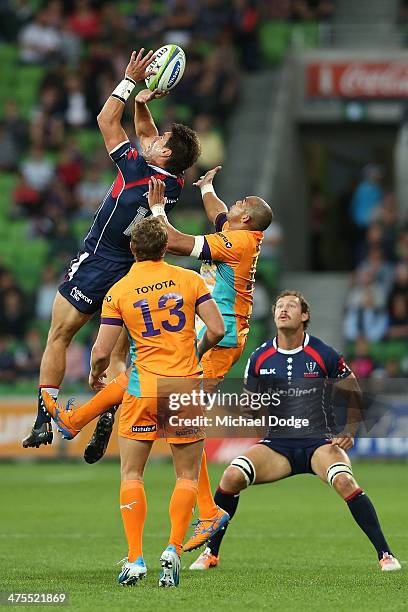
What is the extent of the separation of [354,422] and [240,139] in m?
15.4

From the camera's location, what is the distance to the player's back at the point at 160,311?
27.3 ft

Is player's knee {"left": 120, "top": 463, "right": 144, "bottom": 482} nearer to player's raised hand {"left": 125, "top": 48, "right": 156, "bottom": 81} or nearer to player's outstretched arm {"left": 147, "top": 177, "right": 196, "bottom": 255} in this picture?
player's outstretched arm {"left": 147, "top": 177, "right": 196, "bottom": 255}

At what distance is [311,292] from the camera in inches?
901

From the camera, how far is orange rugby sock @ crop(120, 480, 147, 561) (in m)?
8.38

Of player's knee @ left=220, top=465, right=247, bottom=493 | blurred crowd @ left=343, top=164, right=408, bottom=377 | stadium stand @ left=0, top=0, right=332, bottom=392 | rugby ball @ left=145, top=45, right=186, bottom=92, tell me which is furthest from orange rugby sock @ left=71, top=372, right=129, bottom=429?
stadium stand @ left=0, top=0, right=332, bottom=392

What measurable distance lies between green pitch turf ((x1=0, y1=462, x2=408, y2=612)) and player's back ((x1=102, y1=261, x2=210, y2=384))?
1379 mm

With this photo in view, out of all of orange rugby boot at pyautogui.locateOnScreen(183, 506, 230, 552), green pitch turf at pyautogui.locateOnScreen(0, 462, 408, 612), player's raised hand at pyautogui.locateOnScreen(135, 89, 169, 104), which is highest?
player's raised hand at pyautogui.locateOnScreen(135, 89, 169, 104)

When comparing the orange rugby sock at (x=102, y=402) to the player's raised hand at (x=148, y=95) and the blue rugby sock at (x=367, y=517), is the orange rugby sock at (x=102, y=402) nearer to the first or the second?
the blue rugby sock at (x=367, y=517)

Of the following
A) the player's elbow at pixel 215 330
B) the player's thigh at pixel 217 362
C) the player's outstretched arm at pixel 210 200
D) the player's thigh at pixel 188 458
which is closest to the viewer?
the player's elbow at pixel 215 330

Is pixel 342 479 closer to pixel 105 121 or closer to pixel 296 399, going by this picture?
pixel 296 399

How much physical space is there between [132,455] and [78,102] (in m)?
16.0

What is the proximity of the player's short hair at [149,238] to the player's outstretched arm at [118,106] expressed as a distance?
1368mm

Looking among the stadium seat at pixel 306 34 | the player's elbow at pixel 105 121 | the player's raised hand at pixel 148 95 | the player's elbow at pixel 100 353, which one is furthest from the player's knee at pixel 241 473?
the stadium seat at pixel 306 34

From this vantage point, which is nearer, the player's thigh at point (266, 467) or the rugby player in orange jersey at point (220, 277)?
the rugby player in orange jersey at point (220, 277)
